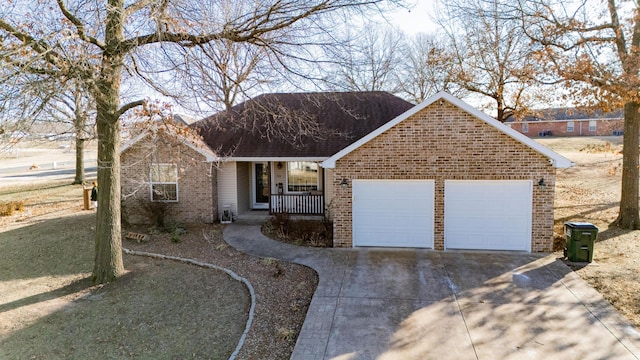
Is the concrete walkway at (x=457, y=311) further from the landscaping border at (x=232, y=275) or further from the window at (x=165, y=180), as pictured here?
the window at (x=165, y=180)

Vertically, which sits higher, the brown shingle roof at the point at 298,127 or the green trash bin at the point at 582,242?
the brown shingle roof at the point at 298,127

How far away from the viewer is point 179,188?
47.3ft

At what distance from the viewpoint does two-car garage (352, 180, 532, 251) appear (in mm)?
10805

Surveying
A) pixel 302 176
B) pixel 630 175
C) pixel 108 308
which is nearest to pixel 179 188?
pixel 302 176

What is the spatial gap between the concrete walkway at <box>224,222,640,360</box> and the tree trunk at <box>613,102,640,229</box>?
210 inches

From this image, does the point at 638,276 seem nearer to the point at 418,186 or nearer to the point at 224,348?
the point at 418,186

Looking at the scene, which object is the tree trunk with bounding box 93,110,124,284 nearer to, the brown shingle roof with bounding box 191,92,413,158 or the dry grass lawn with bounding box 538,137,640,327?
the brown shingle roof with bounding box 191,92,413,158

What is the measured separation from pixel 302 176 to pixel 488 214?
7267mm

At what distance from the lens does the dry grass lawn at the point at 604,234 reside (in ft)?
27.0

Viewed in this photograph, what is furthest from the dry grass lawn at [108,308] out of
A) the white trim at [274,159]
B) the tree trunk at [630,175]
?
the tree trunk at [630,175]

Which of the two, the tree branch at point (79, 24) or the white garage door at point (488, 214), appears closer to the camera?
the tree branch at point (79, 24)

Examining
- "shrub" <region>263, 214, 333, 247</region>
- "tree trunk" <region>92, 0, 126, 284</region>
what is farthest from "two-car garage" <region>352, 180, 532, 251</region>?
"tree trunk" <region>92, 0, 126, 284</region>

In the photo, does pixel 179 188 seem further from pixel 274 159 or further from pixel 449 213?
pixel 449 213

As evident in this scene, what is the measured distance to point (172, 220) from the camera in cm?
1442
